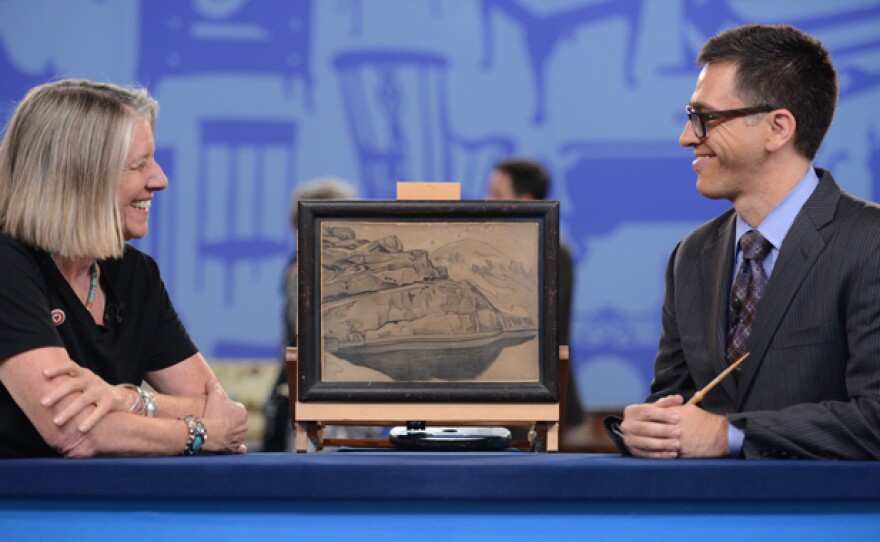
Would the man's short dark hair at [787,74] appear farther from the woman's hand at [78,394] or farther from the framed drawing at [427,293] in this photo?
the woman's hand at [78,394]

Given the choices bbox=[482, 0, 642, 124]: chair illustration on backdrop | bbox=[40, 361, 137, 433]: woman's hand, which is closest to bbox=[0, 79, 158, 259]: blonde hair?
bbox=[40, 361, 137, 433]: woman's hand

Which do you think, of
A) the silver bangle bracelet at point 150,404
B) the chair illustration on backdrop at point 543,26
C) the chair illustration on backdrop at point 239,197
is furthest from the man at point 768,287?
the chair illustration on backdrop at point 239,197

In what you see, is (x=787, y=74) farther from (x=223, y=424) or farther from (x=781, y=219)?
(x=223, y=424)

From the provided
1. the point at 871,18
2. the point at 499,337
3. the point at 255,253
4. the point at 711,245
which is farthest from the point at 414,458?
the point at 871,18

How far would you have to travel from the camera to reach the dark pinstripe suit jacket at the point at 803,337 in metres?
1.80

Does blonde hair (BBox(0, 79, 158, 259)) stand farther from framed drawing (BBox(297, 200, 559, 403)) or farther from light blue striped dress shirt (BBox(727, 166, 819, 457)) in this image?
light blue striped dress shirt (BBox(727, 166, 819, 457))

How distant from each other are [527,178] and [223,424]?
2703 millimetres

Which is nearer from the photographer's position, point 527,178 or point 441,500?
point 441,500

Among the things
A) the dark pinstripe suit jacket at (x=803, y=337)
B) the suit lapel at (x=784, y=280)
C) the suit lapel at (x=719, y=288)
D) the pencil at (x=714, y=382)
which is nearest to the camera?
the dark pinstripe suit jacket at (x=803, y=337)

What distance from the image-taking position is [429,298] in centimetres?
208

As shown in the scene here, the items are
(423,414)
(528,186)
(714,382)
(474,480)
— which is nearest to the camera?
(474,480)

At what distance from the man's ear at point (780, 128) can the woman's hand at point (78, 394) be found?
51.2 inches

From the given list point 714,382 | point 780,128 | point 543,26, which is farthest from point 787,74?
point 543,26

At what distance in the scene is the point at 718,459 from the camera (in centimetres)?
178
